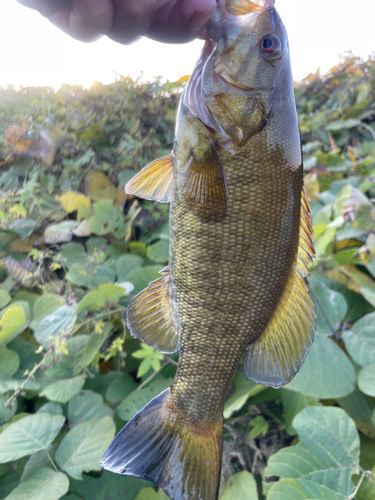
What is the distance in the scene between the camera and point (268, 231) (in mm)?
720

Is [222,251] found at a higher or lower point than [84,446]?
higher

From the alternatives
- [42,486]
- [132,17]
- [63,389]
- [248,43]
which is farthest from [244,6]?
[42,486]

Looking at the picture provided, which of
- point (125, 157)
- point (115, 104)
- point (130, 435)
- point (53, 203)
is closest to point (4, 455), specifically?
point (130, 435)

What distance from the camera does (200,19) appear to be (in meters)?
0.72

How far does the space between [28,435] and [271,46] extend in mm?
1535

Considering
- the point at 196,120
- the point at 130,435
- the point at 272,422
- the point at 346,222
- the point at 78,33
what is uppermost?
the point at 78,33

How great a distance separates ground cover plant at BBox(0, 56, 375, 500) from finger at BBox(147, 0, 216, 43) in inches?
41.3

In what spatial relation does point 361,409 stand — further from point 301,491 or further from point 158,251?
point 158,251

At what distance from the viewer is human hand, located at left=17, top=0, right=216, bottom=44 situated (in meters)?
0.74

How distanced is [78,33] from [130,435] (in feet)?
3.74

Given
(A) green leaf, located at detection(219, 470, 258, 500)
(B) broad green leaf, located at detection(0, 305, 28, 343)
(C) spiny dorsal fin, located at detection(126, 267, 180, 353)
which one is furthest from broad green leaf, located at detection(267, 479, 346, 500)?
(B) broad green leaf, located at detection(0, 305, 28, 343)

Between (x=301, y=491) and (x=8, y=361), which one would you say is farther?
(x=8, y=361)

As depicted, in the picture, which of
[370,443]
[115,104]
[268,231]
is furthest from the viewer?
[115,104]

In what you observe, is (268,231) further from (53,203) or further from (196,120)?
(53,203)
